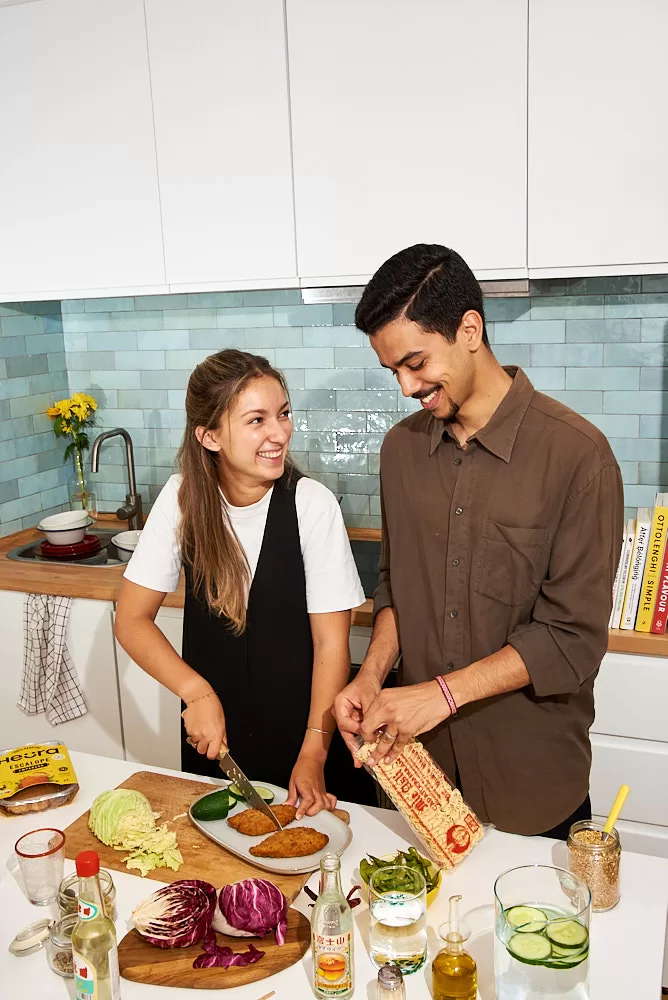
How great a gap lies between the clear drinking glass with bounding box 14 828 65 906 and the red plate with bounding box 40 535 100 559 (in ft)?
6.05

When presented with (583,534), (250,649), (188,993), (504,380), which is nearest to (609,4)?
(504,380)

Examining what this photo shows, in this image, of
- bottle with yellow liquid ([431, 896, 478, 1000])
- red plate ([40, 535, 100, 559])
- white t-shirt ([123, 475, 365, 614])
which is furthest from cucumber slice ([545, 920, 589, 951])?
red plate ([40, 535, 100, 559])

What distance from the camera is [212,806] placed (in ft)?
4.97

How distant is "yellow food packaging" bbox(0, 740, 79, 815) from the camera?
1.61 meters

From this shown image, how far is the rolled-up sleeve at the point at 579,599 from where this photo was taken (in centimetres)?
151

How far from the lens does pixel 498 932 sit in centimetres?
108

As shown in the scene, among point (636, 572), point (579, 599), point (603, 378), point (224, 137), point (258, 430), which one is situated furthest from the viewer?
point (603, 378)

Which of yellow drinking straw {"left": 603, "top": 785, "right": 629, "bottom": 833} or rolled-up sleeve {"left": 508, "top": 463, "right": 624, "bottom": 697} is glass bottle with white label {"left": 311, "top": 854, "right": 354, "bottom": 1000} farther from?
rolled-up sleeve {"left": 508, "top": 463, "right": 624, "bottom": 697}

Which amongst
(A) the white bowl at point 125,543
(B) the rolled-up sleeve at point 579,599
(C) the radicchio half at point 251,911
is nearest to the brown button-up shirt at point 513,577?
(B) the rolled-up sleeve at point 579,599

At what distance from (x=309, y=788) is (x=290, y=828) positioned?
128mm

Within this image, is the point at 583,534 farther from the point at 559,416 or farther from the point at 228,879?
the point at 228,879

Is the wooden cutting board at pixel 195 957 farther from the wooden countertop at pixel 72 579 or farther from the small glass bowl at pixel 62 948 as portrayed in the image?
the wooden countertop at pixel 72 579

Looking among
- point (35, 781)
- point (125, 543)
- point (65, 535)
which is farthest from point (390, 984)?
point (65, 535)

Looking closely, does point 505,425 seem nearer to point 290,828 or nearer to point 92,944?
point 290,828
